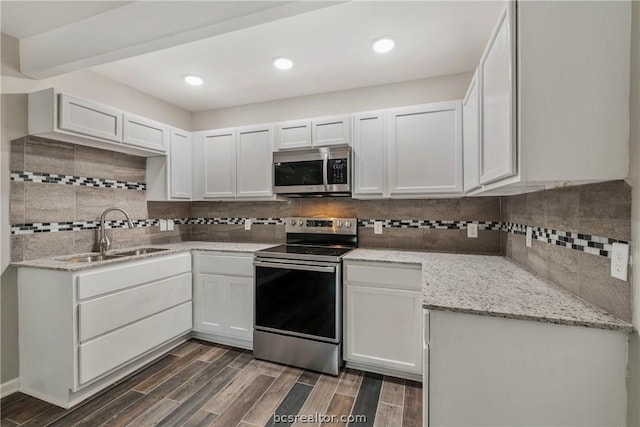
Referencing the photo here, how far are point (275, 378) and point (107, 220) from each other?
208 cm

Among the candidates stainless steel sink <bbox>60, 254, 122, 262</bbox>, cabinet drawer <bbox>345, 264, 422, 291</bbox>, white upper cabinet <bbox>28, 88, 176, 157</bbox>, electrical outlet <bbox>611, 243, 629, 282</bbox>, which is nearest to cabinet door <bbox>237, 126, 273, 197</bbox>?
white upper cabinet <bbox>28, 88, 176, 157</bbox>

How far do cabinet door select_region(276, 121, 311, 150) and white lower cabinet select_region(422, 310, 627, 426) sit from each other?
196 centimetres

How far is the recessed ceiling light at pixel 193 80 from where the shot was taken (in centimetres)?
257

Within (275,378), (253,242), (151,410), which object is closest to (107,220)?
(253,242)

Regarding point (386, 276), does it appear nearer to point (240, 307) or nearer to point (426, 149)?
point (426, 149)

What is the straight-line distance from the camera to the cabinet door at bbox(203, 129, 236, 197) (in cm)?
297

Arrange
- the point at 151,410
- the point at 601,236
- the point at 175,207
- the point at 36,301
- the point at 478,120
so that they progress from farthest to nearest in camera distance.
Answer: the point at 175,207, the point at 36,301, the point at 151,410, the point at 478,120, the point at 601,236

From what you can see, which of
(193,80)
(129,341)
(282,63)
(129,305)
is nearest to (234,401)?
(129,341)

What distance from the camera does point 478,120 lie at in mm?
1590

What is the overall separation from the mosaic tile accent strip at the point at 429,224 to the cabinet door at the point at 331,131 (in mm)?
818

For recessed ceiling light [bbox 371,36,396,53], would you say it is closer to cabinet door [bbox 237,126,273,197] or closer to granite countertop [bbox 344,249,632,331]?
cabinet door [bbox 237,126,273,197]

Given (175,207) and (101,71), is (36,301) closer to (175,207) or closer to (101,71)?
(175,207)

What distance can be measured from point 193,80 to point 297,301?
7.30 ft

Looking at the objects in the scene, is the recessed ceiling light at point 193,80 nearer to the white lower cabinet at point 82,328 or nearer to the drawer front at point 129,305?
the white lower cabinet at point 82,328
